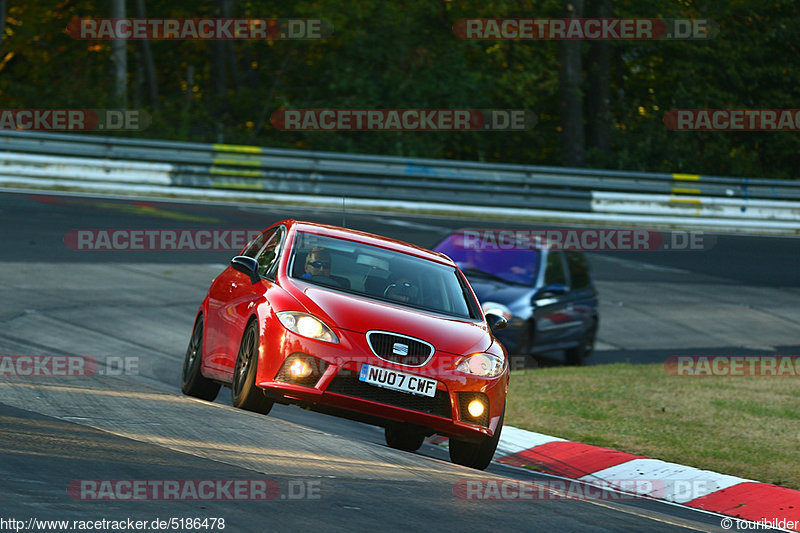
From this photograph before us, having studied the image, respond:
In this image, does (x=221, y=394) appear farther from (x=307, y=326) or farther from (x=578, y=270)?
(x=578, y=270)

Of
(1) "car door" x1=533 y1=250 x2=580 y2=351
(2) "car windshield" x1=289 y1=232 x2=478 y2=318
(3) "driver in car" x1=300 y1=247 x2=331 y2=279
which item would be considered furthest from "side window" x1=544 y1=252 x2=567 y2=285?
(3) "driver in car" x1=300 y1=247 x2=331 y2=279

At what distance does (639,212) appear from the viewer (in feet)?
88.8

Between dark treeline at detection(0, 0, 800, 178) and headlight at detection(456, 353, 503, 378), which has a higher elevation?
dark treeline at detection(0, 0, 800, 178)

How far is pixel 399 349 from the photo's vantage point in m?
8.25

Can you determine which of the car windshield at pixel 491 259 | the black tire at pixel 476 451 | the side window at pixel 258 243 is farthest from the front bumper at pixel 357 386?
the car windshield at pixel 491 259

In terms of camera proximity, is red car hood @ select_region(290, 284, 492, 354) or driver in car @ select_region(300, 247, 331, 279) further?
driver in car @ select_region(300, 247, 331, 279)

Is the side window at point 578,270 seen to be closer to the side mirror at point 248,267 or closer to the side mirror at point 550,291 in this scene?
the side mirror at point 550,291

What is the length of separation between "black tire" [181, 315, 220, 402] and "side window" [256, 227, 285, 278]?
0.79 m

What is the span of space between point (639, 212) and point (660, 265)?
3862mm

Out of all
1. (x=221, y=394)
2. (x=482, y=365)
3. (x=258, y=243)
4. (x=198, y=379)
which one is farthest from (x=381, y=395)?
(x=221, y=394)

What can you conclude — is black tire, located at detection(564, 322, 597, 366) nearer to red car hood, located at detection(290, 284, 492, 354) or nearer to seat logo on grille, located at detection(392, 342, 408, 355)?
red car hood, located at detection(290, 284, 492, 354)

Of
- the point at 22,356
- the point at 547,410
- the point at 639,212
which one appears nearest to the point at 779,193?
the point at 639,212

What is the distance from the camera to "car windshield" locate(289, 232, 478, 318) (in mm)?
9211

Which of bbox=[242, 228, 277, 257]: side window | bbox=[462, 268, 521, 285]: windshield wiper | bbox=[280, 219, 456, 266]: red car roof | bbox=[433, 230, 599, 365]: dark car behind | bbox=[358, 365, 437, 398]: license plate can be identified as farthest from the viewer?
bbox=[462, 268, 521, 285]: windshield wiper
